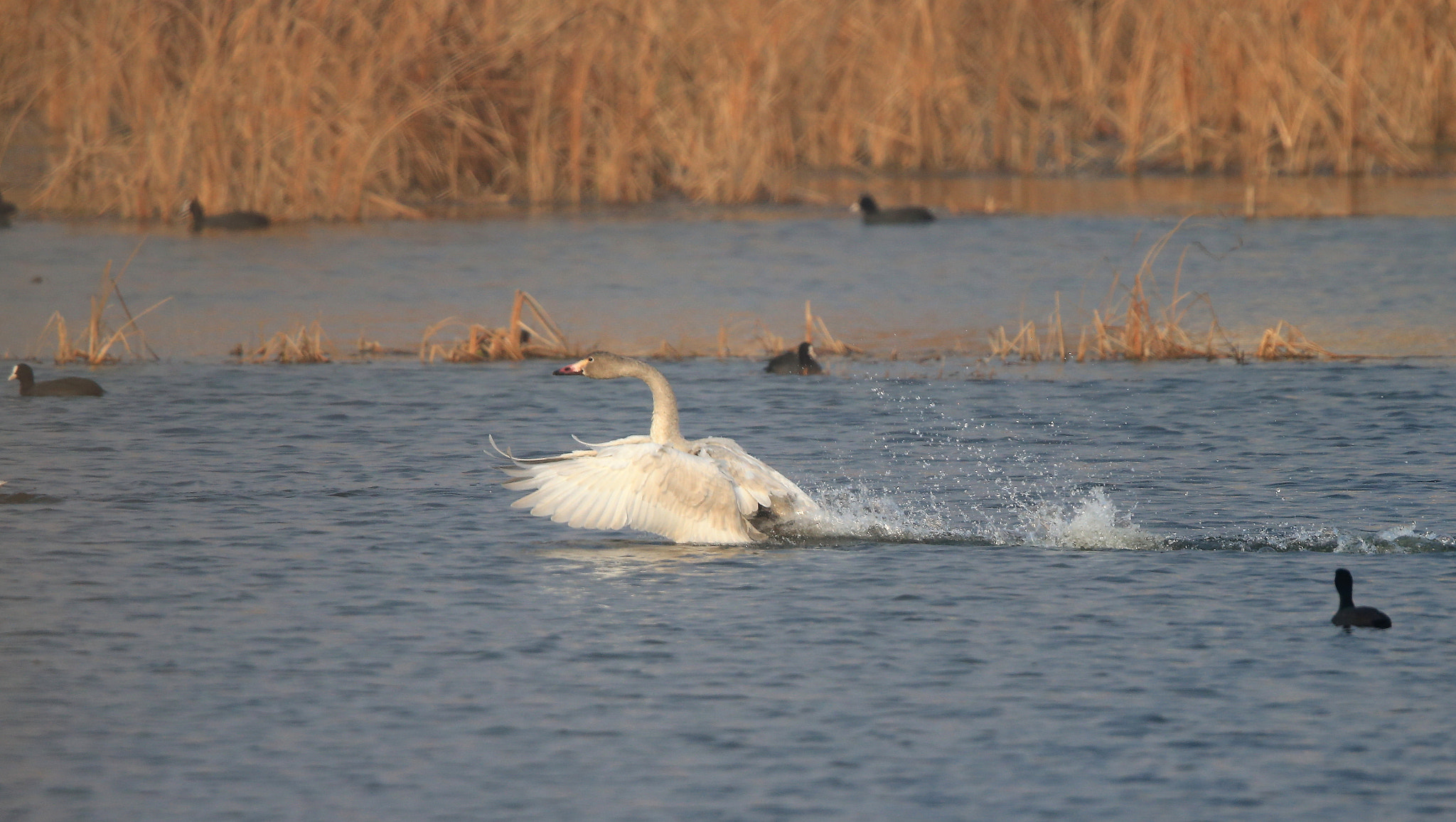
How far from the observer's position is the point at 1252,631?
7.10 metres

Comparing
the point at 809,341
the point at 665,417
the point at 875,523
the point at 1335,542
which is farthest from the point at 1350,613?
the point at 809,341

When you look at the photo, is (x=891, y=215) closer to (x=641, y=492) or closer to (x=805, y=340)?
(x=805, y=340)

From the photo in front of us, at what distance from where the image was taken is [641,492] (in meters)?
8.15

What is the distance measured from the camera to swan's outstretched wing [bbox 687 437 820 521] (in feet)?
Answer: 27.3

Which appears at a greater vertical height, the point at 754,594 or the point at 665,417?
the point at 665,417

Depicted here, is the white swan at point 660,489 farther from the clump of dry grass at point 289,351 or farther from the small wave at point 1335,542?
the clump of dry grass at point 289,351

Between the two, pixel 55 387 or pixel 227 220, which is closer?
pixel 55 387

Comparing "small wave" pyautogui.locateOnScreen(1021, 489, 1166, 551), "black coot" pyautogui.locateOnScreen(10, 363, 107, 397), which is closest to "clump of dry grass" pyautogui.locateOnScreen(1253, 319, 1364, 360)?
"small wave" pyautogui.locateOnScreen(1021, 489, 1166, 551)

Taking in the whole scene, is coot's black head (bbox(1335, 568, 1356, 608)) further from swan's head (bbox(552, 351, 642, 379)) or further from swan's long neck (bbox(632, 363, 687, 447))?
swan's head (bbox(552, 351, 642, 379))

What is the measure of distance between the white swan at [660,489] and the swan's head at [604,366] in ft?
1.66

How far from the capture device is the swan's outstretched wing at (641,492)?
26.7 ft

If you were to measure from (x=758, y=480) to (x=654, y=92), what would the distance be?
511 inches

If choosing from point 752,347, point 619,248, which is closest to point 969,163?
point 619,248

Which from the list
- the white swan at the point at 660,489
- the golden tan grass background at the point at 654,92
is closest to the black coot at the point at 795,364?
the white swan at the point at 660,489
